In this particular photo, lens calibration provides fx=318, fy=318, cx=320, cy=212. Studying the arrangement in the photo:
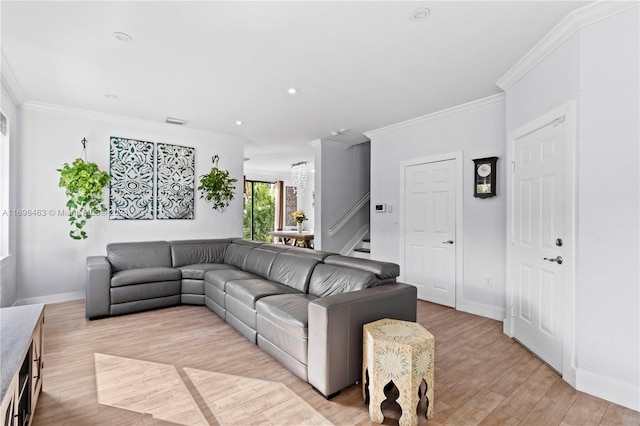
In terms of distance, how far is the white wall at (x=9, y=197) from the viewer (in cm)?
354

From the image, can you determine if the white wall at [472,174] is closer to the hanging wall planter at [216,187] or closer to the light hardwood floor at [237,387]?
the light hardwood floor at [237,387]

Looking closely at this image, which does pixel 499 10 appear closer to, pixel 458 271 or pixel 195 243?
pixel 458 271

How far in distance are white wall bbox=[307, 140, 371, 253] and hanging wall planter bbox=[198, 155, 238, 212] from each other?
65.7 inches

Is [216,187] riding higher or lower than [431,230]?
higher

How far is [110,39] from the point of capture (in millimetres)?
2574

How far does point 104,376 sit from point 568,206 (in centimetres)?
377

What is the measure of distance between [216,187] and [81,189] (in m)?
1.87

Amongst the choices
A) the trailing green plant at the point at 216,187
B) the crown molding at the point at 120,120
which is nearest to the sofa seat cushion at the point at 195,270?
the trailing green plant at the point at 216,187

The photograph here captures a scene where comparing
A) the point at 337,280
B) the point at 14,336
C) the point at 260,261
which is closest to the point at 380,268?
the point at 337,280

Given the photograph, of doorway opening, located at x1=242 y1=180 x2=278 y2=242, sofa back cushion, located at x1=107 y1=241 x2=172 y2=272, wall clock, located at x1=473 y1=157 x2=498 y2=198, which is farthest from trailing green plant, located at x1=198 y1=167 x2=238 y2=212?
doorway opening, located at x1=242 y1=180 x2=278 y2=242

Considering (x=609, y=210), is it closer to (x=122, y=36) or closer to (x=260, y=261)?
(x=260, y=261)

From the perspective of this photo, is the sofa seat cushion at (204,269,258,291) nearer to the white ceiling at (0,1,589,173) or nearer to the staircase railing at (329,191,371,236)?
the white ceiling at (0,1,589,173)

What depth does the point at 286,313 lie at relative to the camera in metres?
2.53

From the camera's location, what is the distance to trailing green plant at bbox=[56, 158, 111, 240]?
4.15 meters
